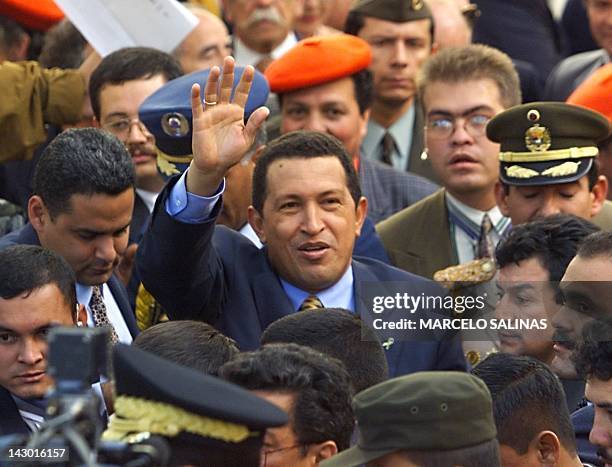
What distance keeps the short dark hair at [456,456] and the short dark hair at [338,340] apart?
921mm

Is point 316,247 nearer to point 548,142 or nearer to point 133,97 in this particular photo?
point 548,142

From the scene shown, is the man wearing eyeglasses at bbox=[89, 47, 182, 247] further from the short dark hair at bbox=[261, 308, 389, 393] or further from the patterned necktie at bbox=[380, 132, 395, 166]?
the short dark hair at bbox=[261, 308, 389, 393]

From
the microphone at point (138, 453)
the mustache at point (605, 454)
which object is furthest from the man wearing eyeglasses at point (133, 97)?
the microphone at point (138, 453)

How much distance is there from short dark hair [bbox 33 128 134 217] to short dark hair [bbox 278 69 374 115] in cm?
188

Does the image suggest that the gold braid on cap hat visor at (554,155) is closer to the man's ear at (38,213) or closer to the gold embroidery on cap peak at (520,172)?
the gold embroidery on cap peak at (520,172)

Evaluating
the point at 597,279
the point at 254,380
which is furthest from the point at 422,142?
the point at 254,380

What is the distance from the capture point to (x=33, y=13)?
7469 mm

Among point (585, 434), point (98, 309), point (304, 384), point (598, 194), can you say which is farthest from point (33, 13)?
point (304, 384)

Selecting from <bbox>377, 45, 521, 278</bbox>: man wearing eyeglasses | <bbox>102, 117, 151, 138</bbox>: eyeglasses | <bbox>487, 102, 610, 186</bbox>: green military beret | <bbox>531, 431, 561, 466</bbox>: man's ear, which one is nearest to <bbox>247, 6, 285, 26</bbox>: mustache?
<bbox>377, 45, 521, 278</bbox>: man wearing eyeglasses

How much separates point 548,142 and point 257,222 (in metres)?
1.32

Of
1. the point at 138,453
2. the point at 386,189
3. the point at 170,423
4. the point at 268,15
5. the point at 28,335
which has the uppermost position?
the point at 138,453

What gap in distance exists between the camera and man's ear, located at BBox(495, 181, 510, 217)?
6242mm

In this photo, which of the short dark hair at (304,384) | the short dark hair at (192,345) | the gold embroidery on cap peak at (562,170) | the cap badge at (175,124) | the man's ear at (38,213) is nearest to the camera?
the short dark hair at (304,384)

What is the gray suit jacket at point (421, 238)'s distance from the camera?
6.64m
